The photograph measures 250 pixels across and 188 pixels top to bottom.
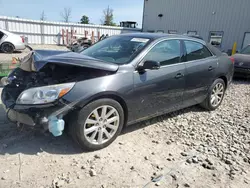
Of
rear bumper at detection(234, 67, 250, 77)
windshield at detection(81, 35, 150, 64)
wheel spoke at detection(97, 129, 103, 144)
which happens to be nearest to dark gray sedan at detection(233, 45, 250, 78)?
rear bumper at detection(234, 67, 250, 77)

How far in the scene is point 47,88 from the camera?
240 centimetres

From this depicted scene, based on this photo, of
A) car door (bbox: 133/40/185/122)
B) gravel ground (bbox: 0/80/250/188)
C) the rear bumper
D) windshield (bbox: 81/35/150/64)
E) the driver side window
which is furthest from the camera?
the rear bumper

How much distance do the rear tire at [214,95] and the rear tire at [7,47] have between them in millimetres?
11290

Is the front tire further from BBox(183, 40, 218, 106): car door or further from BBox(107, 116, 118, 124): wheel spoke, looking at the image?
BBox(183, 40, 218, 106): car door

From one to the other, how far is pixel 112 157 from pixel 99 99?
0.79 meters

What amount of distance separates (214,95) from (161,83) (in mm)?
1857

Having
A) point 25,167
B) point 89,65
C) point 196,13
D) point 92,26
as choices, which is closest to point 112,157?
point 25,167

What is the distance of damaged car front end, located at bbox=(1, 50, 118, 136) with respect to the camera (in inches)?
92.6

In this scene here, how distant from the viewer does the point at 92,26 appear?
Answer: 21.2 m

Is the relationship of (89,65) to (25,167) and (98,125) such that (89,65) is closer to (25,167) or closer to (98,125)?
(98,125)

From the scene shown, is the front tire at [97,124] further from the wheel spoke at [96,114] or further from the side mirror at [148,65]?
the side mirror at [148,65]

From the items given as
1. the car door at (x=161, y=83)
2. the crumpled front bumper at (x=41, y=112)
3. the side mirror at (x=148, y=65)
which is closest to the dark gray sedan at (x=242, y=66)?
the car door at (x=161, y=83)

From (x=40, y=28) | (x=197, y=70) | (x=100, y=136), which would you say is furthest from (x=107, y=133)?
(x=40, y=28)

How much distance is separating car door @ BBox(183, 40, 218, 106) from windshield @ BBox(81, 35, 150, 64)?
0.95 m
